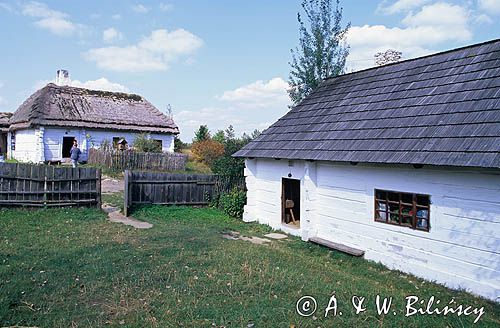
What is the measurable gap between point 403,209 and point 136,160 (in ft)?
56.8

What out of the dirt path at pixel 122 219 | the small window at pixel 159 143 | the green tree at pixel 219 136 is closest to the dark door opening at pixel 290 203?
the dirt path at pixel 122 219

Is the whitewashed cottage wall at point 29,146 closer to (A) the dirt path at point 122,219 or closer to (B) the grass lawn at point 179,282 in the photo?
(A) the dirt path at point 122,219

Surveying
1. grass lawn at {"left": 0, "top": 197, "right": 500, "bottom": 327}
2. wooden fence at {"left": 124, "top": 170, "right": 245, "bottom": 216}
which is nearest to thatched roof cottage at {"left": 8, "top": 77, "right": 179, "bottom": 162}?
wooden fence at {"left": 124, "top": 170, "right": 245, "bottom": 216}

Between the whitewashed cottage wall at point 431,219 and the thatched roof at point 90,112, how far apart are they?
18976mm

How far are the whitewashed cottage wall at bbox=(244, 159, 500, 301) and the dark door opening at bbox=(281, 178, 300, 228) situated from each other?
2.43 feet

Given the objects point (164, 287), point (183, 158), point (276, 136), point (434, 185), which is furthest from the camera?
point (183, 158)

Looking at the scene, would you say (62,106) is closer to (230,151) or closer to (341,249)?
(230,151)

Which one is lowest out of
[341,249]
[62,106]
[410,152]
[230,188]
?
[341,249]

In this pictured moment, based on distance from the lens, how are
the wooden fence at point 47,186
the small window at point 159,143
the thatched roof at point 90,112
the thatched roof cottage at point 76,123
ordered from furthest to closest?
the small window at point 159,143 → the thatched roof at point 90,112 → the thatched roof cottage at point 76,123 → the wooden fence at point 47,186

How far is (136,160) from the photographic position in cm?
2230

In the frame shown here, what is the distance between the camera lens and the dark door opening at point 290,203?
1187cm

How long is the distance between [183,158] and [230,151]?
30.3 ft

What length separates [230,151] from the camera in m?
15.6

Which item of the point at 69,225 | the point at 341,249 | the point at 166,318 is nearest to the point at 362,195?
the point at 341,249
